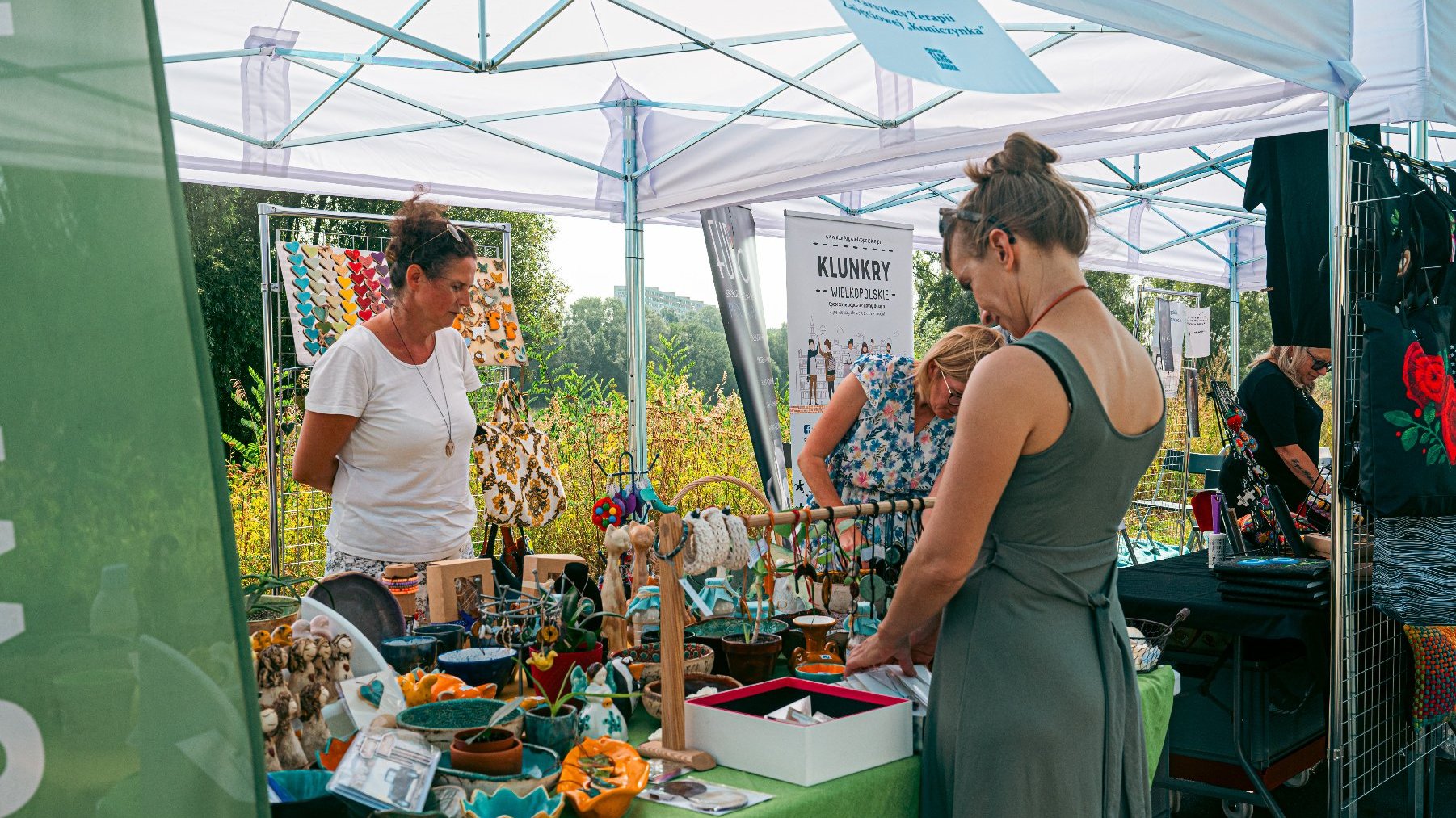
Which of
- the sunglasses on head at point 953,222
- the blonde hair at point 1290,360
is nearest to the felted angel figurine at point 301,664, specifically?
the sunglasses on head at point 953,222

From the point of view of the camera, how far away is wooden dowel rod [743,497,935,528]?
69.0 inches

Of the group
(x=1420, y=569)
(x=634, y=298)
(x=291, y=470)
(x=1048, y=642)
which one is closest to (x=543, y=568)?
(x=1048, y=642)

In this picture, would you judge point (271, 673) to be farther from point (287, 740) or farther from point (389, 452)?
point (389, 452)

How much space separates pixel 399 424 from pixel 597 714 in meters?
1.14

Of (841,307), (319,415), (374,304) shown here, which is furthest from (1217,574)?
(374,304)

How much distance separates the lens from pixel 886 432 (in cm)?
285

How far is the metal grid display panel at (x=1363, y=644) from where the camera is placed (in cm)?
285

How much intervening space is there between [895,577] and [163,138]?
1547 millimetres

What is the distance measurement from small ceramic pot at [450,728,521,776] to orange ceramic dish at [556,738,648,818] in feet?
0.21

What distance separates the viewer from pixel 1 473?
22.6 inches

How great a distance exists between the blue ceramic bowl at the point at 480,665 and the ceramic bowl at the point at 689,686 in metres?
0.23

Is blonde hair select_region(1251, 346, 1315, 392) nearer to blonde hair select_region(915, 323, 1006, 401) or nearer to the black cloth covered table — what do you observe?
the black cloth covered table

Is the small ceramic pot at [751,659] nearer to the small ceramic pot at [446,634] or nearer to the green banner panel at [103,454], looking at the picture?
the small ceramic pot at [446,634]

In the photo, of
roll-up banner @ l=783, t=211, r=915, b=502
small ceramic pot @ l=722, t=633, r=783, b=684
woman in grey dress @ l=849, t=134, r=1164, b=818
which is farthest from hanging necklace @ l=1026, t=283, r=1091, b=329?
roll-up banner @ l=783, t=211, r=915, b=502
